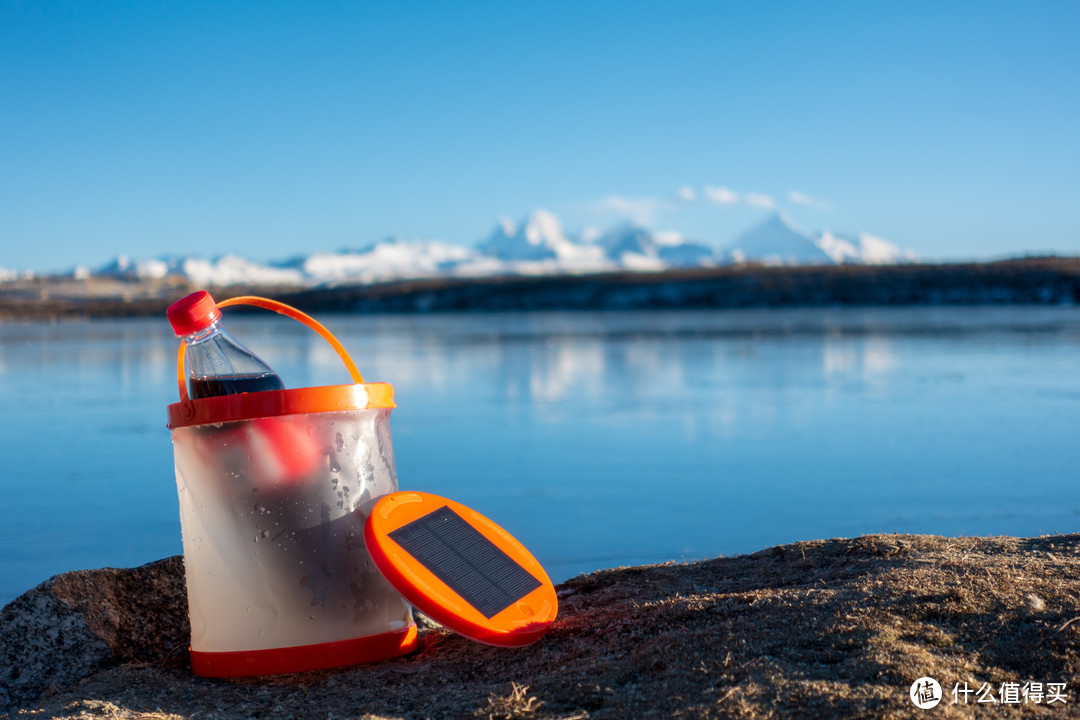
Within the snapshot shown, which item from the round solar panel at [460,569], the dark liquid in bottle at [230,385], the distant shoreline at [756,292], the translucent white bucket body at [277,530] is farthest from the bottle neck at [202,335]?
the distant shoreline at [756,292]

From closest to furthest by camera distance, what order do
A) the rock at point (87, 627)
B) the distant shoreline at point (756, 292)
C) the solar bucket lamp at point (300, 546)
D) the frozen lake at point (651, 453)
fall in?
the solar bucket lamp at point (300, 546) → the rock at point (87, 627) → the frozen lake at point (651, 453) → the distant shoreline at point (756, 292)

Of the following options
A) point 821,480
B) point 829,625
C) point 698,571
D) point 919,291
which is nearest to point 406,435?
point 821,480

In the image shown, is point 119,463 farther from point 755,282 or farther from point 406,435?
point 755,282

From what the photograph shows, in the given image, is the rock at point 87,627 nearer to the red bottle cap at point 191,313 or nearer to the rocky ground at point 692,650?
the rocky ground at point 692,650

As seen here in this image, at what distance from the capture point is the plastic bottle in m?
3.34

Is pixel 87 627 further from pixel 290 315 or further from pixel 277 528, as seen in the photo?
pixel 290 315

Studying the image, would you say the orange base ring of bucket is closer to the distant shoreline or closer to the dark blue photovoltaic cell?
the dark blue photovoltaic cell

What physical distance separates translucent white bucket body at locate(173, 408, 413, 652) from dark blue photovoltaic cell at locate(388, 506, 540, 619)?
0.24 meters

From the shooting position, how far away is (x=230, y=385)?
11.1 ft

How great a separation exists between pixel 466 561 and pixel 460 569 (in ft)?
0.24

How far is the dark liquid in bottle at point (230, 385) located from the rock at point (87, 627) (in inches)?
37.8

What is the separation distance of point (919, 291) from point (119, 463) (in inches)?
2292

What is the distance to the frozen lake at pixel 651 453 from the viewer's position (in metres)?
5.35

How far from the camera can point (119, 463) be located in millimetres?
7789
